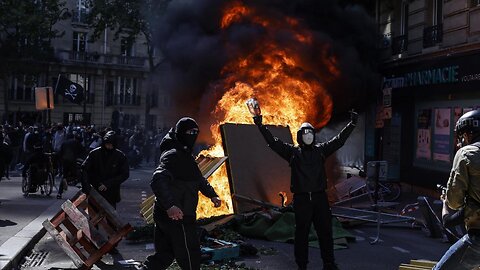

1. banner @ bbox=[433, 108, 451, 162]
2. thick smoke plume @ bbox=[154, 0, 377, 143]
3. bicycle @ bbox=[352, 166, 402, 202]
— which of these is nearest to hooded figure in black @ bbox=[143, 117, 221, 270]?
thick smoke plume @ bbox=[154, 0, 377, 143]

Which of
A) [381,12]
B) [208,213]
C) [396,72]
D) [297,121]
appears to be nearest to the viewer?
[208,213]

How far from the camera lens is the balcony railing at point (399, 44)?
16500 mm

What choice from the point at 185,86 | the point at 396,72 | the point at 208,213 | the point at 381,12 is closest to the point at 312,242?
the point at 208,213

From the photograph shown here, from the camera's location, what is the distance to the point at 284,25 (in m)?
12.5

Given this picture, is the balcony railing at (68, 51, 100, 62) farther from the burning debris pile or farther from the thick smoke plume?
the burning debris pile

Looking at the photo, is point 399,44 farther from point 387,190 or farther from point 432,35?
point 387,190

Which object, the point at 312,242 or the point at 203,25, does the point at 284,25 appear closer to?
the point at 203,25

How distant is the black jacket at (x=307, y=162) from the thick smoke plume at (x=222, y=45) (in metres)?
5.11

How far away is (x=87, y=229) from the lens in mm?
6145

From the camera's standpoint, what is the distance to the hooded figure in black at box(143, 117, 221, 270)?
493 centimetres

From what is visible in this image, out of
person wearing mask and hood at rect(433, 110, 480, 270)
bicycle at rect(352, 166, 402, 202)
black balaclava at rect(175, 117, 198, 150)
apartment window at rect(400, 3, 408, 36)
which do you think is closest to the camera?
person wearing mask and hood at rect(433, 110, 480, 270)

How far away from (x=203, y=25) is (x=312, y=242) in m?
6.37

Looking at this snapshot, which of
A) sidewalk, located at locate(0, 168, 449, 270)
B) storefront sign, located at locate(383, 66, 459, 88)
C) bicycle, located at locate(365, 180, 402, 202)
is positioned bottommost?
sidewalk, located at locate(0, 168, 449, 270)

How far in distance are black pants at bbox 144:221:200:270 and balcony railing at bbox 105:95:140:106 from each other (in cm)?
4233
